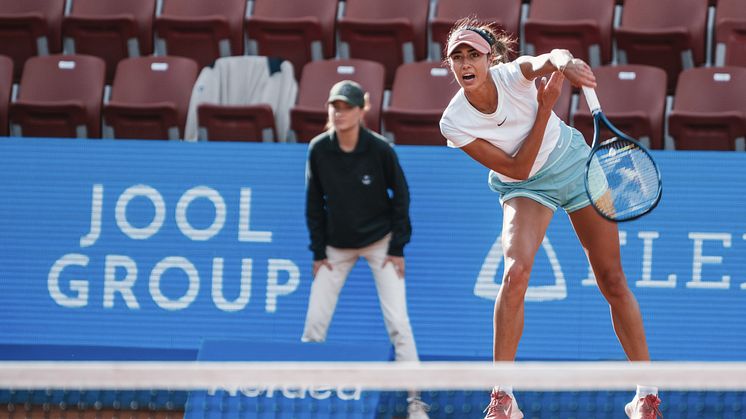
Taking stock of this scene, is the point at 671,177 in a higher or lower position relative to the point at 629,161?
lower

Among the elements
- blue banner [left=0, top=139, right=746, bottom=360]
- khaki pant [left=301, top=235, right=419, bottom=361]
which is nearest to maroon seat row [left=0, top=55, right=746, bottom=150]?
blue banner [left=0, top=139, right=746, bottom=360]

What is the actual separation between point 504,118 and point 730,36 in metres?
4.61

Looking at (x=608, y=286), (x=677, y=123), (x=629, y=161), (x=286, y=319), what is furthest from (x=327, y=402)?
(x=677, y=123)

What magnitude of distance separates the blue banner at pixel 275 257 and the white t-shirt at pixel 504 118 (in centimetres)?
239

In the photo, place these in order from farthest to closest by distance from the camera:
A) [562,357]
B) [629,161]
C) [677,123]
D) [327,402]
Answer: [677,123] → [562,357] → [327,402] → [629,161]

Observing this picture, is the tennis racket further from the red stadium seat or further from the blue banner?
the red stadium seat

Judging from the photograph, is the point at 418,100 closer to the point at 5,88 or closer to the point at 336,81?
the point at 336,81

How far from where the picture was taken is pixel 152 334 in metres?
7.61

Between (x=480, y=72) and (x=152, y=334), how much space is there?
3532 mm

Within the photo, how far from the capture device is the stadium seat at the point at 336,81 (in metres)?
8.86

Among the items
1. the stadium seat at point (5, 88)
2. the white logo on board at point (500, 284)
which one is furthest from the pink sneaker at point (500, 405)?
the stadium seat at point (5, 88)

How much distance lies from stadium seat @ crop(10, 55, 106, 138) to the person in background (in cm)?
255

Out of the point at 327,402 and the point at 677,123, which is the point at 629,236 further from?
the point at 327,402

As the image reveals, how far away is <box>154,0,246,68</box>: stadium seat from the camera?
9.86 m
